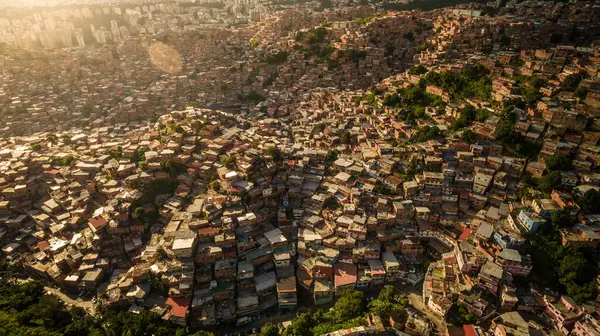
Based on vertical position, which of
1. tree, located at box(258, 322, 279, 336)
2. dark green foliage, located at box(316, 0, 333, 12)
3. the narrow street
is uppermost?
dark green foliage, located at box(316, 0, 333, 12)

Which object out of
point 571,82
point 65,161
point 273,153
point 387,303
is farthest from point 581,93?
point 65,161

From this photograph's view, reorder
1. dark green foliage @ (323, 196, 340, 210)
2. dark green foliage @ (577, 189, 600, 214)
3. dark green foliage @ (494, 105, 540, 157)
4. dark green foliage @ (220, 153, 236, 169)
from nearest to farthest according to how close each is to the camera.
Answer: dark green foliage @ (577, 189, 600, 214) → dark green foliage @ (323, 196, 340, 210) → dark green foliage @ (494, 105, 540, 157) → dark green foliage @ (220, 153, 236, 169)

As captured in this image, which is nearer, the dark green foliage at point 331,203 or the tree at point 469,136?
the dark green foliage at point 331,203

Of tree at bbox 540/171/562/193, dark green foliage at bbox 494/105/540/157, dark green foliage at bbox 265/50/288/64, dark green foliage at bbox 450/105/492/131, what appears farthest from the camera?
dark green foliage at bbox 265/50/288/64

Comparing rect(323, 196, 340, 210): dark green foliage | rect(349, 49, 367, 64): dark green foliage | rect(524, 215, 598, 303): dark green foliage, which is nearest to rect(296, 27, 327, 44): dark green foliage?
rect(349, 49, 367, 64): dark green foliage

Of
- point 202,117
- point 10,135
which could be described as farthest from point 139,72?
point 202,117

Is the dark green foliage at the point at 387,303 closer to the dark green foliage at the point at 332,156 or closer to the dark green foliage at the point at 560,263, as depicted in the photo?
the dark green foliage at the point at 560,263

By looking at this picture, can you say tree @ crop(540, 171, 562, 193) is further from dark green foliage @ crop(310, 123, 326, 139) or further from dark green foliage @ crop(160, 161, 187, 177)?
dark green foliage @ crop(160, 161, 187, 177)

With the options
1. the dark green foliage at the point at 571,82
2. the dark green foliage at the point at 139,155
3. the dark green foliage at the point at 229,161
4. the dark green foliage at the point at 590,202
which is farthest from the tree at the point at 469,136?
the dark green foliage at the point at 139,155
